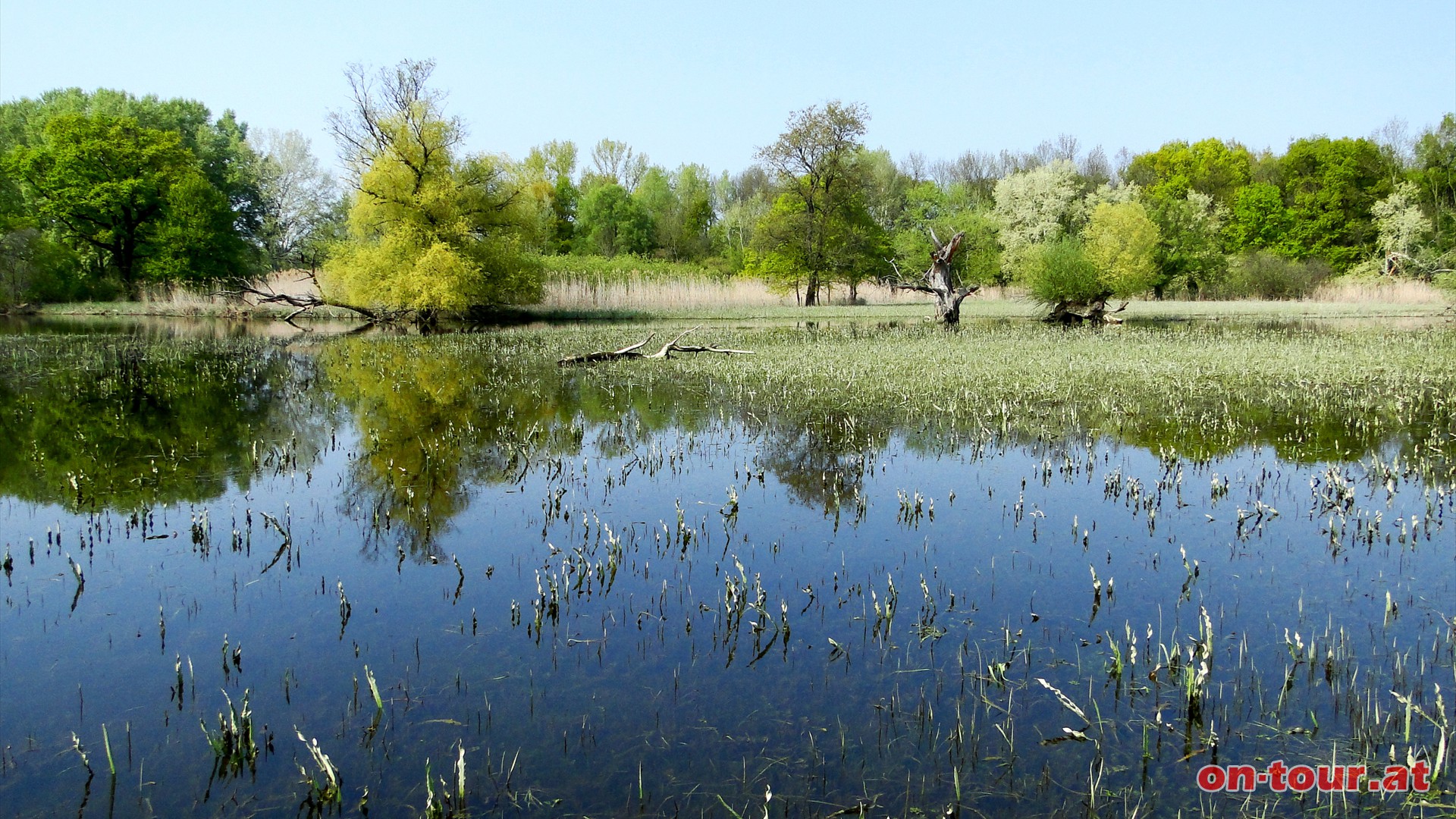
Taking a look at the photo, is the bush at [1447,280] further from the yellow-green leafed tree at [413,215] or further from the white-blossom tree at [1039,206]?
the yellow-green leafed tree at [413,215]

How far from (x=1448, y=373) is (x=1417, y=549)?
12761 millimetres

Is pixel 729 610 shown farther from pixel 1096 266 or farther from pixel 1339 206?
pixel 1339 206

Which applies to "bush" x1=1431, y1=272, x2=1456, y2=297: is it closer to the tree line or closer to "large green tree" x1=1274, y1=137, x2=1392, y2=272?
the tree line

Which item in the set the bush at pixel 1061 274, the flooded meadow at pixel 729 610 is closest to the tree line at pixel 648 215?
the bush at pixel 1061 274

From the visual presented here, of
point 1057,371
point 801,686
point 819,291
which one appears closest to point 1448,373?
point 1057,371

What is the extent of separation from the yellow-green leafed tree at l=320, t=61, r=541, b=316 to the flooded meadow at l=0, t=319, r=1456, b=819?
925 inches

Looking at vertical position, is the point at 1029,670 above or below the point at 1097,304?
below

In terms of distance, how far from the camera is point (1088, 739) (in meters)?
4.39

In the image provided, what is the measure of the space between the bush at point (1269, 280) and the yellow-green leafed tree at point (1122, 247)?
Result: 16721mm

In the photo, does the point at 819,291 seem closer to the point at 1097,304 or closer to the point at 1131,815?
the point at 1097,304

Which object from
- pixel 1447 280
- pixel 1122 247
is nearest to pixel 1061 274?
pixel 1122 247

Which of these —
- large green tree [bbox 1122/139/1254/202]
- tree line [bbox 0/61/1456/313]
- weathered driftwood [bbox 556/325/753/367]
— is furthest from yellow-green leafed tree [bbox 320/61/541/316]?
large green tree [bbox 1122/139/1254/202]

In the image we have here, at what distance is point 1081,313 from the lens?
3772 cm

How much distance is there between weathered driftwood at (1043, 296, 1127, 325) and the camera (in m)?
37.2
